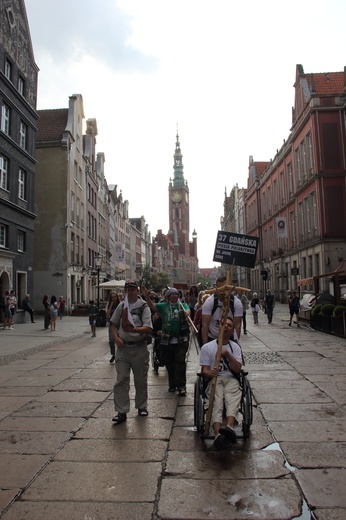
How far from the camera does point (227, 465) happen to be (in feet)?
13.7

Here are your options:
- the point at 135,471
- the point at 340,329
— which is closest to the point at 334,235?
the point at 340,329

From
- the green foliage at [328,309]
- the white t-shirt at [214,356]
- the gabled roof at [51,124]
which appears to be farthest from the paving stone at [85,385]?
the gabled roof at [51,124]

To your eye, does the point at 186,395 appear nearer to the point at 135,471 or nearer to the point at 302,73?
the point at 135,471

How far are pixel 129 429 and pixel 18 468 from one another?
1.50m

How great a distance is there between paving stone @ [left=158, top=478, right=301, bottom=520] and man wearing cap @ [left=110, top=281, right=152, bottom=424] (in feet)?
7.09

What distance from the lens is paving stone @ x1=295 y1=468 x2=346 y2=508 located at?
3451 millimetres

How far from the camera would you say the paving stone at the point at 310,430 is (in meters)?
4.93

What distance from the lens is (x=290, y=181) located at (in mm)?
43500

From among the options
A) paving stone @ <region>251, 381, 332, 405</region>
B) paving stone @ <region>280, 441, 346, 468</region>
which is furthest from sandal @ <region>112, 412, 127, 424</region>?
paving stone @ <region>251, 381, 332, 405</region>

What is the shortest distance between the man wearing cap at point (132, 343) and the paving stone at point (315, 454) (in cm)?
202

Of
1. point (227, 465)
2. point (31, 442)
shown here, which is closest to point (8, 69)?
point (31, 442)

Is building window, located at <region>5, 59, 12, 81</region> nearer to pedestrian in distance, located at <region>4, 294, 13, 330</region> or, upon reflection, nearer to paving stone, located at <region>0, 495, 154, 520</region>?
pedestrian in distance, located at <region>4, 294, 13, 330</region>

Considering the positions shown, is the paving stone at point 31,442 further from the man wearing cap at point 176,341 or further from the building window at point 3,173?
the building window at point 3,173

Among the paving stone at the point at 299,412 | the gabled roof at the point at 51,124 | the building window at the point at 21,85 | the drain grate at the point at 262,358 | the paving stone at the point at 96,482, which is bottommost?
the paving stone at the point at 96,482
